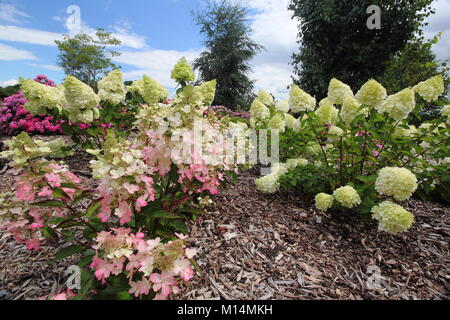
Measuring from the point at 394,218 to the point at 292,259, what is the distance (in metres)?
0.82

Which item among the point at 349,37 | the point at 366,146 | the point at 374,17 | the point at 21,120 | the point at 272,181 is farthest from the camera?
the point at 349,37

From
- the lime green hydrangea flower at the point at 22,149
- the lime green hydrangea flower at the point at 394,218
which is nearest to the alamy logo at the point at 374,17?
the lime green hydrangea flower at the point at 394,218

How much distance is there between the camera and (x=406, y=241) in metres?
2.25

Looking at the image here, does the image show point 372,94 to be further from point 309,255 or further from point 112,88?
point 112,88

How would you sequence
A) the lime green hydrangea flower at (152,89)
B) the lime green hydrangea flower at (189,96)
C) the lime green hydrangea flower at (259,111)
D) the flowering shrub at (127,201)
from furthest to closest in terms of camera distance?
1. the lime green hydrangea flower at (259,111)
2. the lime green hydrangea flower at (152,89)
3. the lime green hydrangea flower at (189,96)
4. the flowering shrub at (127,201)

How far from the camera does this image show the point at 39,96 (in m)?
A: 2.82

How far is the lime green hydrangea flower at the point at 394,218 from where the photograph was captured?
192 cm

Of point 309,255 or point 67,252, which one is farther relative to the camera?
point 309,255

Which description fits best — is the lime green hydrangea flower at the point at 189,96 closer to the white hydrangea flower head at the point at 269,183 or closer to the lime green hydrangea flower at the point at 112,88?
the white hydrangea flower head at the point at 269,183

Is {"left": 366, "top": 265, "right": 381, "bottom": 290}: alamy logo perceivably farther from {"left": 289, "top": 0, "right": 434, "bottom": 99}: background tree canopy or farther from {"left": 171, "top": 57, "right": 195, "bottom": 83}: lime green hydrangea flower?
{"left": 289, "top": 0, "right": 434, "bottom": 99}: background tree canopy

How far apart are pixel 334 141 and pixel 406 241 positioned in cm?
106

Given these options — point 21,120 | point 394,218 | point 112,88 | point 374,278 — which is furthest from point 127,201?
point 21,120

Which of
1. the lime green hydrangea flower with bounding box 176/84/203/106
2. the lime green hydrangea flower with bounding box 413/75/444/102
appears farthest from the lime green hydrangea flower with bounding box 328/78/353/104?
the lime green hydrangea flower with bounding box 176/84/203/106
